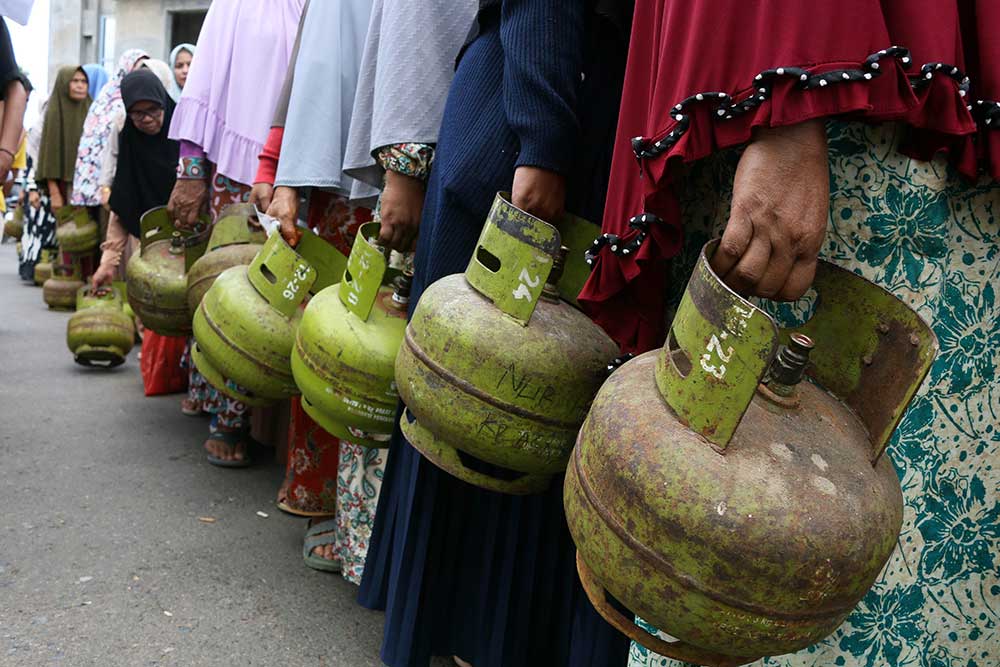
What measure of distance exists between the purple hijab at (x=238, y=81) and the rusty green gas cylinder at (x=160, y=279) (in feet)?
1.11

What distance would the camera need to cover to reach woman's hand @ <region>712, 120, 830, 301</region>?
1124 mm

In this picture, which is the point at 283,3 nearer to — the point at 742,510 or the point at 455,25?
the point at 455,25

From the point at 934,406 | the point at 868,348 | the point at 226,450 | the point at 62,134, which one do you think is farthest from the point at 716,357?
the point at 62,134

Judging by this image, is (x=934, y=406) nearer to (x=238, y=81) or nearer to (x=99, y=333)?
(x=238, y=81)

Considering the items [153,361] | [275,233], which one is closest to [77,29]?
[153,361]

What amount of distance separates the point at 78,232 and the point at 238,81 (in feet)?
14.2

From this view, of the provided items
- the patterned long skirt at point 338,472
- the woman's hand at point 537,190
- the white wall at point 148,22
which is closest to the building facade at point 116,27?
the white wall at point 148,22

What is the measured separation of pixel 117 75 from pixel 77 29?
47.3 ft

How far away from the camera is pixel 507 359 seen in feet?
4.89

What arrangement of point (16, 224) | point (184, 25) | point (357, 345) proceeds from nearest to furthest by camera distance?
point (357, 345), point (16, 224), point (184, 25)

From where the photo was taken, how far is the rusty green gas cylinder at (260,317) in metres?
2.43

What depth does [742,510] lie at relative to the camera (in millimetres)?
992

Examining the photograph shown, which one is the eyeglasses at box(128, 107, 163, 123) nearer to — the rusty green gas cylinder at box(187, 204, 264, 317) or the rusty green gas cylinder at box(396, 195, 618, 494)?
the rusty green gas cylinder at box(187, 204, 264, 317)

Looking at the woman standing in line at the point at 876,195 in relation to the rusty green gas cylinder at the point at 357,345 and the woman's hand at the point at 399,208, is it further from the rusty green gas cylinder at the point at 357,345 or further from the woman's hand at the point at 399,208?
the woman's hand at the point at 399,208
